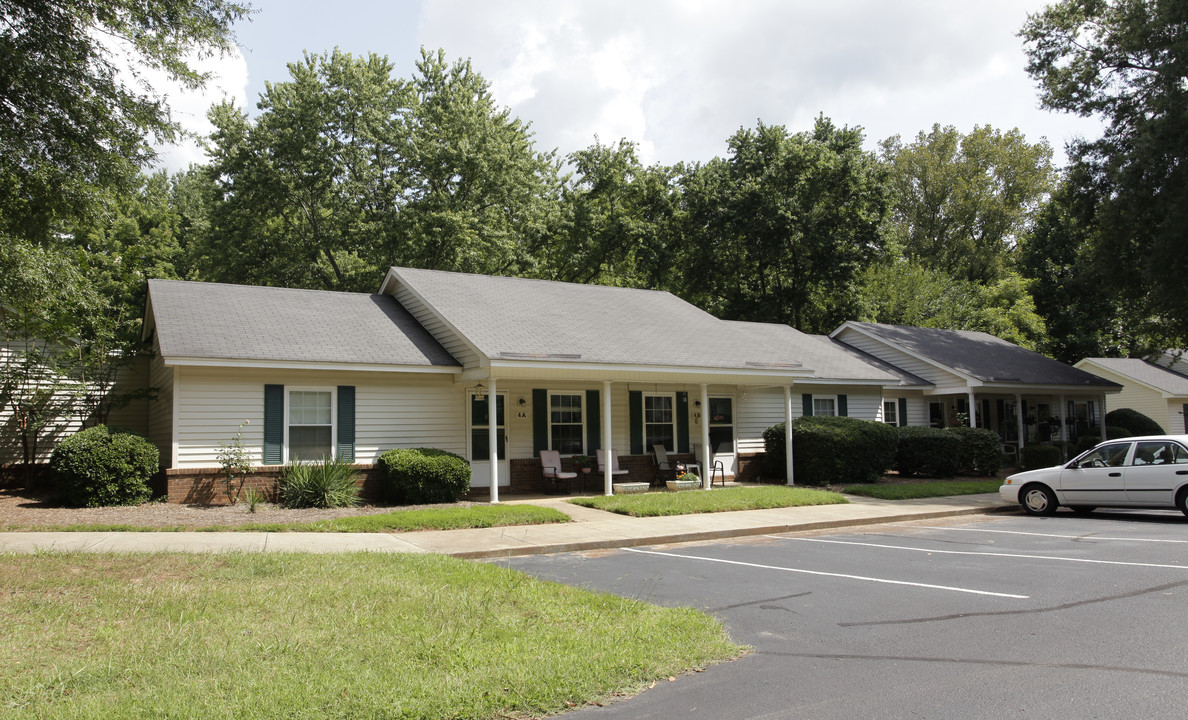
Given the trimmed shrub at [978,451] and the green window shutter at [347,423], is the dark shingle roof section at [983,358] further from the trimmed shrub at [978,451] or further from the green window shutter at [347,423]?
the green window shutter at [347,423]

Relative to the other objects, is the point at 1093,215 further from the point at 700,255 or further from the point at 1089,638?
the point at 1089,638

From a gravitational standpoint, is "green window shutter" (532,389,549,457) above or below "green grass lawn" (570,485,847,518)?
above

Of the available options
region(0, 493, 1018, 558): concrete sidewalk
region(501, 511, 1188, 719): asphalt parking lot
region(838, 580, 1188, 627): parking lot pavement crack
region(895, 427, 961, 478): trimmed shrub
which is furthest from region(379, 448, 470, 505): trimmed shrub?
region(895, 427, 961, 478): trimmed shrub

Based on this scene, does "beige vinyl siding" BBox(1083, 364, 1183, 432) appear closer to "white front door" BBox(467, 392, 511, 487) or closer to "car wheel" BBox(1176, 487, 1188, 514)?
"car wheel" BBox(1176, 487, 1188, 514)

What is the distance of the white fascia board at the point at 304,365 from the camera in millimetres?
15445

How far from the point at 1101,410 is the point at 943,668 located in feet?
100

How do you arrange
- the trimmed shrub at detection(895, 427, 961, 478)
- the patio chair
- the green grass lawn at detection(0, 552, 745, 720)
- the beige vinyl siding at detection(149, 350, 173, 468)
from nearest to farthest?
1. the green grass lawn at detection(0, 552, 745, 720)
2. the beige vinyl siding at detection(149, 350, 173, 468)
3. the patio chair
4. the trimmed shrub at detection(895, 427, 961, 478)

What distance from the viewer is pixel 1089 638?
21.4ft

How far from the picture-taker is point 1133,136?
86.8 ft

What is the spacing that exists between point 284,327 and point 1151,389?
38343mm

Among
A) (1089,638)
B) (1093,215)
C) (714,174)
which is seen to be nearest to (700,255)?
(714,174)

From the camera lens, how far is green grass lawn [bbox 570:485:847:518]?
15.8 m

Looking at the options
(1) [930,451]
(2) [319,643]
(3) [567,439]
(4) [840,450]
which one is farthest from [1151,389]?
(2) [319,643]

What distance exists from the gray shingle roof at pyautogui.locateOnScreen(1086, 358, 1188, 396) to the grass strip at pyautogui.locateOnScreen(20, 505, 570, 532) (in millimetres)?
35031
